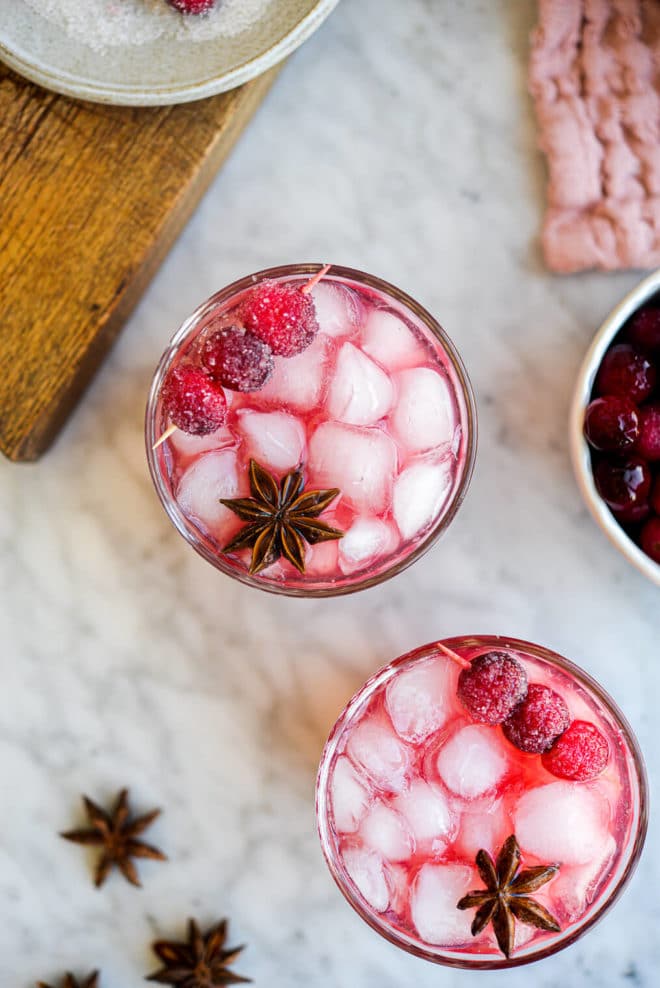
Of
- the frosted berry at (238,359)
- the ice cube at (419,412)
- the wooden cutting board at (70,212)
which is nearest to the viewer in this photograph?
the frosted berry at (238,359)

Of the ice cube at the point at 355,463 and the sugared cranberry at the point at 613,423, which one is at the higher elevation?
the sugared cranberry at the point at 613,423

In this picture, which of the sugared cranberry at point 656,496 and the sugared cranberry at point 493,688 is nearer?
the sugared cranberry at point 493,688

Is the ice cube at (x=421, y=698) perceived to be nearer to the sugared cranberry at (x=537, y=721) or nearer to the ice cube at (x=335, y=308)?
the sugared cranberry at (x=537, y=721)

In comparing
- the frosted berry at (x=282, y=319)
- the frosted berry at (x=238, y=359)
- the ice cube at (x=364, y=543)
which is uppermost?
the frosted berry at (x=282, y=319)

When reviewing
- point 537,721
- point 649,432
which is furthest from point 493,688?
point 649,432

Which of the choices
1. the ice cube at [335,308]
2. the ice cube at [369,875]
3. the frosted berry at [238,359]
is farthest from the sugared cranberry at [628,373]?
the ice cube at [369,875]

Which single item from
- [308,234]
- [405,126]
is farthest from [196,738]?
[405,126]

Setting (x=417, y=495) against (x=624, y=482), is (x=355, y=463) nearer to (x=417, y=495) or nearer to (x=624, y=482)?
(x=417, y=495)
